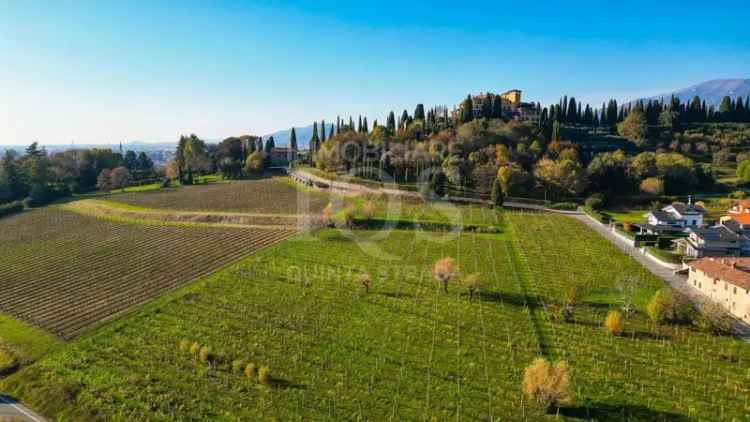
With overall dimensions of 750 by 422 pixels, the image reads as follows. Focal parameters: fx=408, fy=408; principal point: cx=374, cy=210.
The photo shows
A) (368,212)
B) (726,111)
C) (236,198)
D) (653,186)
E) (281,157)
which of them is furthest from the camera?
(281,157)

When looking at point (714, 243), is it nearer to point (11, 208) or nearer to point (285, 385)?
point (285, 385)

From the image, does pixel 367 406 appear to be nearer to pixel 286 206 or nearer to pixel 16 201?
pixel 286 206

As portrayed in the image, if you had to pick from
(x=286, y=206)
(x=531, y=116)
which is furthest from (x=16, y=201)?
(x=531, y=116)

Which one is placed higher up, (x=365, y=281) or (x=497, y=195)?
(x=497, y=195)

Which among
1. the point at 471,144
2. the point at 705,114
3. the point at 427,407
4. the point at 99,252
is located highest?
the point at 705,114

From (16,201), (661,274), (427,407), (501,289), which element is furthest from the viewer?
(16,201)

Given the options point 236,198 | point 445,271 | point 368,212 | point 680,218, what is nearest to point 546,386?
point 445,271

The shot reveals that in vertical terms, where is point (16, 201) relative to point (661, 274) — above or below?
above
